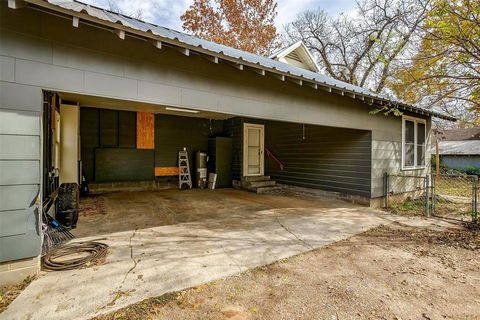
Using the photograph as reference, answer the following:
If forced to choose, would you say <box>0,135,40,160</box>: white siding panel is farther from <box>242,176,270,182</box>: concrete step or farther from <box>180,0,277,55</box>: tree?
<box>180,0,277,55</box>: tree

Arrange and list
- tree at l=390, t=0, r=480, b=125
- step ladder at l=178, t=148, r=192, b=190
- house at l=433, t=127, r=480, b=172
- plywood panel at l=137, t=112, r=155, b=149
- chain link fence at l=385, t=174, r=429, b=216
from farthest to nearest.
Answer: house at l=433, t=127, r=480, b=172 → step ladder at l=178, t=148, r=192, b=190 → plywood panel at l=137, t=112, r=155, b=149 → chain link fence at l=385, t=174, r=429, b=216 → tree at l=390, t=0, r=480, b=125

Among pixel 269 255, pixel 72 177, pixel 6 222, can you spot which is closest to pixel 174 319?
pixel 269 255

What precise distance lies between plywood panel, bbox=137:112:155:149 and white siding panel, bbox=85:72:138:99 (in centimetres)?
574

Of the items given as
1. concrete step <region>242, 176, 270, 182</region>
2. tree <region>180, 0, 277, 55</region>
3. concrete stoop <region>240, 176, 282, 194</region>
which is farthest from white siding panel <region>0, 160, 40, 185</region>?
tree <region>180, 0, 277, 55</region>

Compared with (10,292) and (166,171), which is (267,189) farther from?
(10,292)

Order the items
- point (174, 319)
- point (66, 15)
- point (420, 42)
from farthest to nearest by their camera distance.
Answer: point (420, 42) → point (66, 15) → point (174, 319)

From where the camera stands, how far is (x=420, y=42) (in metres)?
6.29

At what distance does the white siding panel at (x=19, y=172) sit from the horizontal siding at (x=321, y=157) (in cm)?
671

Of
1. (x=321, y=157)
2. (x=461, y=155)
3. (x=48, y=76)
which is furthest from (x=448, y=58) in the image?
(x=461, y=155)

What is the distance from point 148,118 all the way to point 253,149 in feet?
13.1

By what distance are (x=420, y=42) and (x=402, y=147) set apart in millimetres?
2815

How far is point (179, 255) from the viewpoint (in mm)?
3186

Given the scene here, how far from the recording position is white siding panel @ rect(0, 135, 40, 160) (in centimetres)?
235

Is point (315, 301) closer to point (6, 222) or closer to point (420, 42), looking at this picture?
point (6, 222)
